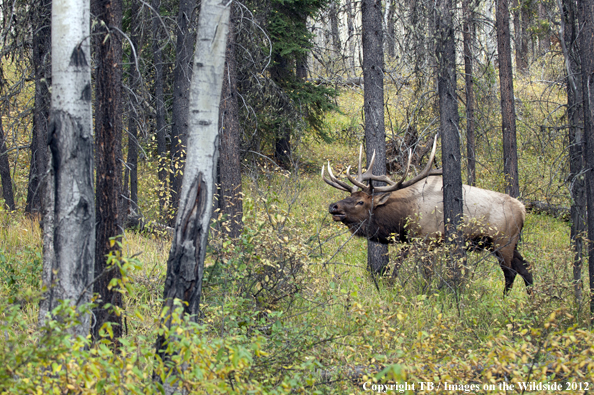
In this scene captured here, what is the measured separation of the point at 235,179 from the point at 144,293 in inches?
120

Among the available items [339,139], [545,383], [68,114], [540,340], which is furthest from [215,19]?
[339,139]

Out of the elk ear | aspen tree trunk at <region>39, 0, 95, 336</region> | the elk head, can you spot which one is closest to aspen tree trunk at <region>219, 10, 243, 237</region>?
the elk head

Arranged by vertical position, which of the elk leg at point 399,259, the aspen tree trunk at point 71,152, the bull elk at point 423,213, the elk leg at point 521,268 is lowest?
the elk leg at point 521,268

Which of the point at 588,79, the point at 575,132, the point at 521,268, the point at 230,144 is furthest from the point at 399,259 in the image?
the point at 575,132

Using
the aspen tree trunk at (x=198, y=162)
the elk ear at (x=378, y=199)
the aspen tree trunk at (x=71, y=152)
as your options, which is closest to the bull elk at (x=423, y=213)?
the elk ear at (x=378, y=199)

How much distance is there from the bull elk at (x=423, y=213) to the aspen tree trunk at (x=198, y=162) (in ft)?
14.8

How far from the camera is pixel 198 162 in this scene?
407 cm

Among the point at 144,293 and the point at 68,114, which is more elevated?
the point at 68,114

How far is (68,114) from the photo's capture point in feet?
12.6

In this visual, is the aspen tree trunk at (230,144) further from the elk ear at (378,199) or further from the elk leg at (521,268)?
the elk leg at (521,268)

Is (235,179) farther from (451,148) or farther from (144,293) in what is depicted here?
(451,148)

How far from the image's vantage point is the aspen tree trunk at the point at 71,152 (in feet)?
12.6

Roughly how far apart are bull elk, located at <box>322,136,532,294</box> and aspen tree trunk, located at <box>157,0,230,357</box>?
14.8 ft

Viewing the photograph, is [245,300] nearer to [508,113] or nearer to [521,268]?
[521,268]
